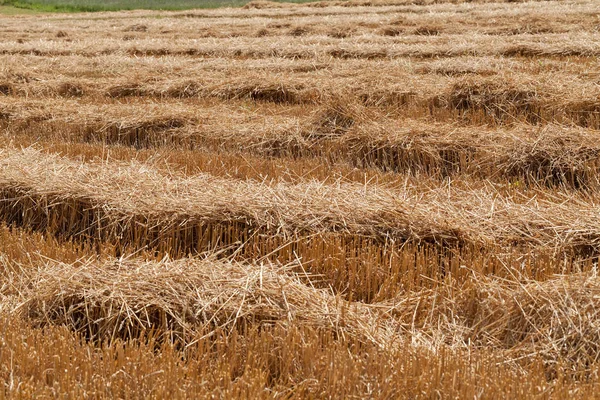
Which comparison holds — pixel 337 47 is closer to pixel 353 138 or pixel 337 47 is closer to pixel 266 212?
pixel 353 138

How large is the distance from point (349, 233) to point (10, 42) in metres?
16.3

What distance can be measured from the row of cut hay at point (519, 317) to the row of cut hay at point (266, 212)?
661mm

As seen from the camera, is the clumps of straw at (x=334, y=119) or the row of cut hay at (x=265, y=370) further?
the clumps of straw at (x=334, y=119)

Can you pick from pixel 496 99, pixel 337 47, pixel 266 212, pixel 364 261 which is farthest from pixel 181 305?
pixel 337 47

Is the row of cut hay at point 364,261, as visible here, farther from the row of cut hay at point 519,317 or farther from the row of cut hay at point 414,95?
the row of cut hay at point 414,95

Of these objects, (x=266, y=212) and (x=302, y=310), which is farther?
(x=266, y=212)

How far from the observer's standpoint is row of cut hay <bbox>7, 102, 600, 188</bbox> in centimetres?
591

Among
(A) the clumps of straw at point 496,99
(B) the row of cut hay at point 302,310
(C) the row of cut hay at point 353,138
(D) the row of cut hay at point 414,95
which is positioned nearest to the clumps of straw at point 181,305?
(B) the row of cut hay at point 302,310

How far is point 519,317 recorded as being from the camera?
328cm

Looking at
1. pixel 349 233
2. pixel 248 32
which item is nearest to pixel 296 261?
pixel 349 233

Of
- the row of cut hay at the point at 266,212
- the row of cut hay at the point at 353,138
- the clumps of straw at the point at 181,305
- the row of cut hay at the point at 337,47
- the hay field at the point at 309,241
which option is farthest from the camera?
the row of cut hay at the point at 337,47

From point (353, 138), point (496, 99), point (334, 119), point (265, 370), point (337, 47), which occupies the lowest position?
point (265, 370)

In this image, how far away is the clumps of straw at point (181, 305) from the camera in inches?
127

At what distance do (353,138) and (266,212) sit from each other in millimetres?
2516
